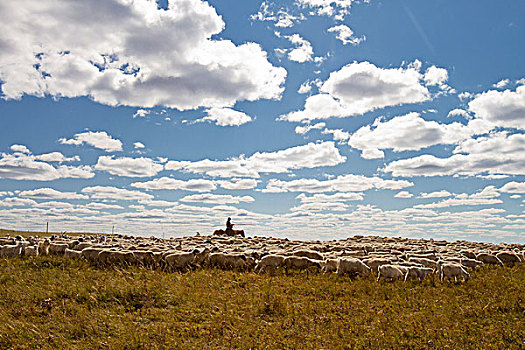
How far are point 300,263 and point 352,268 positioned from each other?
2.35 m

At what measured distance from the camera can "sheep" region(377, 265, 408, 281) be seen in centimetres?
1457

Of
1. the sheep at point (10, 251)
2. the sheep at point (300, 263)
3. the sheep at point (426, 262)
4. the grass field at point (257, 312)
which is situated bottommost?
the grass field at point (257, 312)

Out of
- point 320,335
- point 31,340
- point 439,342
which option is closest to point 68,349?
point 31,340

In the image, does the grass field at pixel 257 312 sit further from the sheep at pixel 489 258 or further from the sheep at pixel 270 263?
the sheep at pixel 489 258

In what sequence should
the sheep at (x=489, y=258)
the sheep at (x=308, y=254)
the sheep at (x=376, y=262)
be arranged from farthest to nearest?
the sheep at (x=489, y=258) < the sheep at (x=308, y=254) < the sheep at (x=376, y=262)

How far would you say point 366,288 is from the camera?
42.4ft

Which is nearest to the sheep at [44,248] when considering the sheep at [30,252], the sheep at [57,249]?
the sheep at [57,249]

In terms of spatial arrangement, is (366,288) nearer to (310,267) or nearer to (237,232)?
(310,267)

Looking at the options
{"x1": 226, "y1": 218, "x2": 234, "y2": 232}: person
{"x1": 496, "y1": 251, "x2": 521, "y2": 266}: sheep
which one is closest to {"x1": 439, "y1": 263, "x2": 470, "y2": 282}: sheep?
{"x1": 496, "y1": 251, "x2": 521, "y2": 266}: sheep

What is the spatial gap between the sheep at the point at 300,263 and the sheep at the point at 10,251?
596 inches

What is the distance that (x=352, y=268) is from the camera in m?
15.5

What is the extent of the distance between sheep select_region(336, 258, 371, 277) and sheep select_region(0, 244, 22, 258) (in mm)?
17479

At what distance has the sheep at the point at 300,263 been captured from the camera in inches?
653

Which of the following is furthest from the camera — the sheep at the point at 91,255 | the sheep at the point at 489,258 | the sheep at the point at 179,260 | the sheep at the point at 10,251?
the sheep at the point at 10,251
